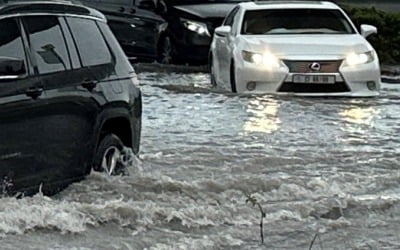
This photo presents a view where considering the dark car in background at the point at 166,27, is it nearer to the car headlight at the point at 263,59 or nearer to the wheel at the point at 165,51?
the wheel at the point at 165,51

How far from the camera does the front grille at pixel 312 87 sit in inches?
601

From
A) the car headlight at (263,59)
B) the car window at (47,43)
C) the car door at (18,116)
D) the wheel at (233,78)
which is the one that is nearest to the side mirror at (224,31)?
the wheel at (233,78)

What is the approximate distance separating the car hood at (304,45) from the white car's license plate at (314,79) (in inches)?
11.1

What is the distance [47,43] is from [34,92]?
0.59 m

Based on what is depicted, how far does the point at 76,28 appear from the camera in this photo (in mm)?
8344

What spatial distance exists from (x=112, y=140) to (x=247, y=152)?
94.6 inches

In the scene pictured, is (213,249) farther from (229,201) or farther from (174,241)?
(229,201)

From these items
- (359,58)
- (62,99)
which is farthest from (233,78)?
(62,99)

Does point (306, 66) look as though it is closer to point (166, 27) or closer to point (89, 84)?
point (89, 84)

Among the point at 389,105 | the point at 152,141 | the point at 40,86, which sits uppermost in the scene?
the point at 40,86

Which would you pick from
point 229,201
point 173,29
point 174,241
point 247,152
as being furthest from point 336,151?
point 173,29

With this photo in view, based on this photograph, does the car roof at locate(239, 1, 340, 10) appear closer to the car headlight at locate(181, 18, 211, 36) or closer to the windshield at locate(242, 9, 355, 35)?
the windshield at locate(242, 9, 355, 35)

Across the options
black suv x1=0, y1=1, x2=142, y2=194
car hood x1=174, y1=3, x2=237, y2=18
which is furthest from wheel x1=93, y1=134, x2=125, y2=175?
car hood x1=174, y1=3, x2=237, y2=18

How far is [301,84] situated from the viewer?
15.3 m
